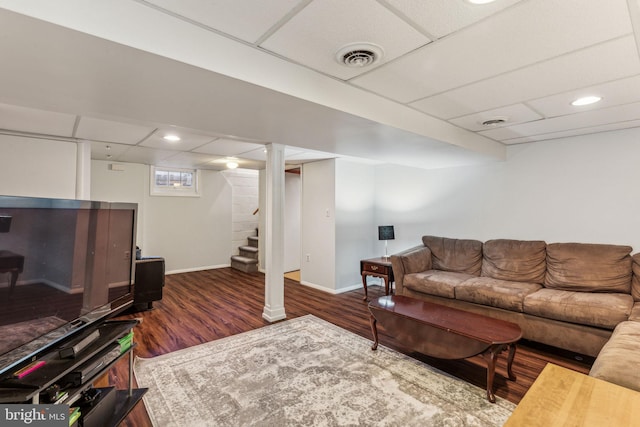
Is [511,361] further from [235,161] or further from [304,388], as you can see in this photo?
[235,161]

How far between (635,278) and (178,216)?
692 centimetres

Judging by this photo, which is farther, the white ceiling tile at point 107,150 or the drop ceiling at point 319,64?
the white ceiling tile at point 107,150

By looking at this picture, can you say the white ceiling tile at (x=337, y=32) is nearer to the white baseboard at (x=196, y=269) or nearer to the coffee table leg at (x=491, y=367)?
the coffee table leg at (x=491, y=367)

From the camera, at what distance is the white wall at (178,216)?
17.9 feet

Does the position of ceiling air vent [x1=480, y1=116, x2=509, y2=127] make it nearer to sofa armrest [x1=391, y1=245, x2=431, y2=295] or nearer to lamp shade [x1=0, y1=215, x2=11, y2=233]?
sofa armrest [x1=391, y1=245, x2=431, y2=295]

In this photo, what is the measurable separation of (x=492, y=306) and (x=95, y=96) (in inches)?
149

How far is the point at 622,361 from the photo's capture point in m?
1.64

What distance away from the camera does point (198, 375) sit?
2365 millimetres

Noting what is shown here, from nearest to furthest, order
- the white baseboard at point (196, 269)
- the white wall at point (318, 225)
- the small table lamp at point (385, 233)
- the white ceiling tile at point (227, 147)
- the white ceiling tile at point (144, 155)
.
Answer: the white ceiling tile at point (227, 147)
the white ceiling tile at point (144, 155)
the small table lamp at point (385, 233)
the white wall at point (318, 225)
the white baseboard at point (196, 269)

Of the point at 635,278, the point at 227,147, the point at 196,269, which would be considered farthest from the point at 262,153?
the point at 635,278

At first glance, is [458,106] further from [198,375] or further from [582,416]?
[198,375]

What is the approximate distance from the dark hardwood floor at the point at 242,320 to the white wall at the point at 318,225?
10.6 inches

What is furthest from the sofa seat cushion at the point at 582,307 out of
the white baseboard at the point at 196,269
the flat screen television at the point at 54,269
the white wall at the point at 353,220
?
the white baseboard at the point at 196,269

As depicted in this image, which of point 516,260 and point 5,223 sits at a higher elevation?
point 5,223
